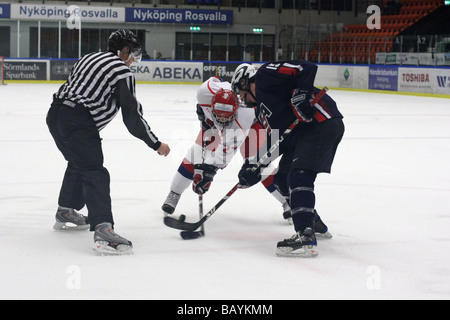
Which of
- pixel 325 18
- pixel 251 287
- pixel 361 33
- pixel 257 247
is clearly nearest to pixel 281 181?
pixel 257 247

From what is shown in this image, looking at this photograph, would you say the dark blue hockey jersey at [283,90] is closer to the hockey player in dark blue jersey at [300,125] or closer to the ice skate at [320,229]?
the hockey player in dark blue jersey at [300,125]

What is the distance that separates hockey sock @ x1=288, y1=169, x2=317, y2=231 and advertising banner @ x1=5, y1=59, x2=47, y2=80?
1776 cm

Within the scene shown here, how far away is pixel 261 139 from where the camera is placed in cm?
420

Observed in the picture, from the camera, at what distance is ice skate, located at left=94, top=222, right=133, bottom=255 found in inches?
139

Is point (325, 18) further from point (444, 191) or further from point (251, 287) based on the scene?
point (251, 287)

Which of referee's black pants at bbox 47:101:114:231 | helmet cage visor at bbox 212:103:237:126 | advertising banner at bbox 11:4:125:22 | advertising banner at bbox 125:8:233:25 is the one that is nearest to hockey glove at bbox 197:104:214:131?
helmet cage visor at bbox 212:103:237:126

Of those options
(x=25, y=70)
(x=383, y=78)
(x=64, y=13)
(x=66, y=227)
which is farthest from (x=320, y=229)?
(x=64, y=13)

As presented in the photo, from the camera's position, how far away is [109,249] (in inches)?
139

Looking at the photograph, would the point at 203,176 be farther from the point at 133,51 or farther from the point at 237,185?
the point at 133,51

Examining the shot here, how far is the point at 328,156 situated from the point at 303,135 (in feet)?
0.50

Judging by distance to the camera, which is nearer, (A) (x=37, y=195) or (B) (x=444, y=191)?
(A) (x=37, y=195)

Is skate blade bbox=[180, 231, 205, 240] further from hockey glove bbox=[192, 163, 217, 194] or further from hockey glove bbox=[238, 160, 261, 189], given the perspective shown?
hockey glove bbox=[238, 160, 261, 189]

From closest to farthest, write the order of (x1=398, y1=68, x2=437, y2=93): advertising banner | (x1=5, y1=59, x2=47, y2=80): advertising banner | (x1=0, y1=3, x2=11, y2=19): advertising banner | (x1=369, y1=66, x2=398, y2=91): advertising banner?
(x1=398, y1=68, x2=437, y2=93): advertising banner < (x1=369, y1=66, x2=398, y2=91): advertising banner < (x1=5, y1=59, x2=47, y2=80): advertising banner < (x1=0, y1=3, x2=11, y2=19): advertising banner

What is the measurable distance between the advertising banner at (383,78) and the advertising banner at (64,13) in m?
9.47
